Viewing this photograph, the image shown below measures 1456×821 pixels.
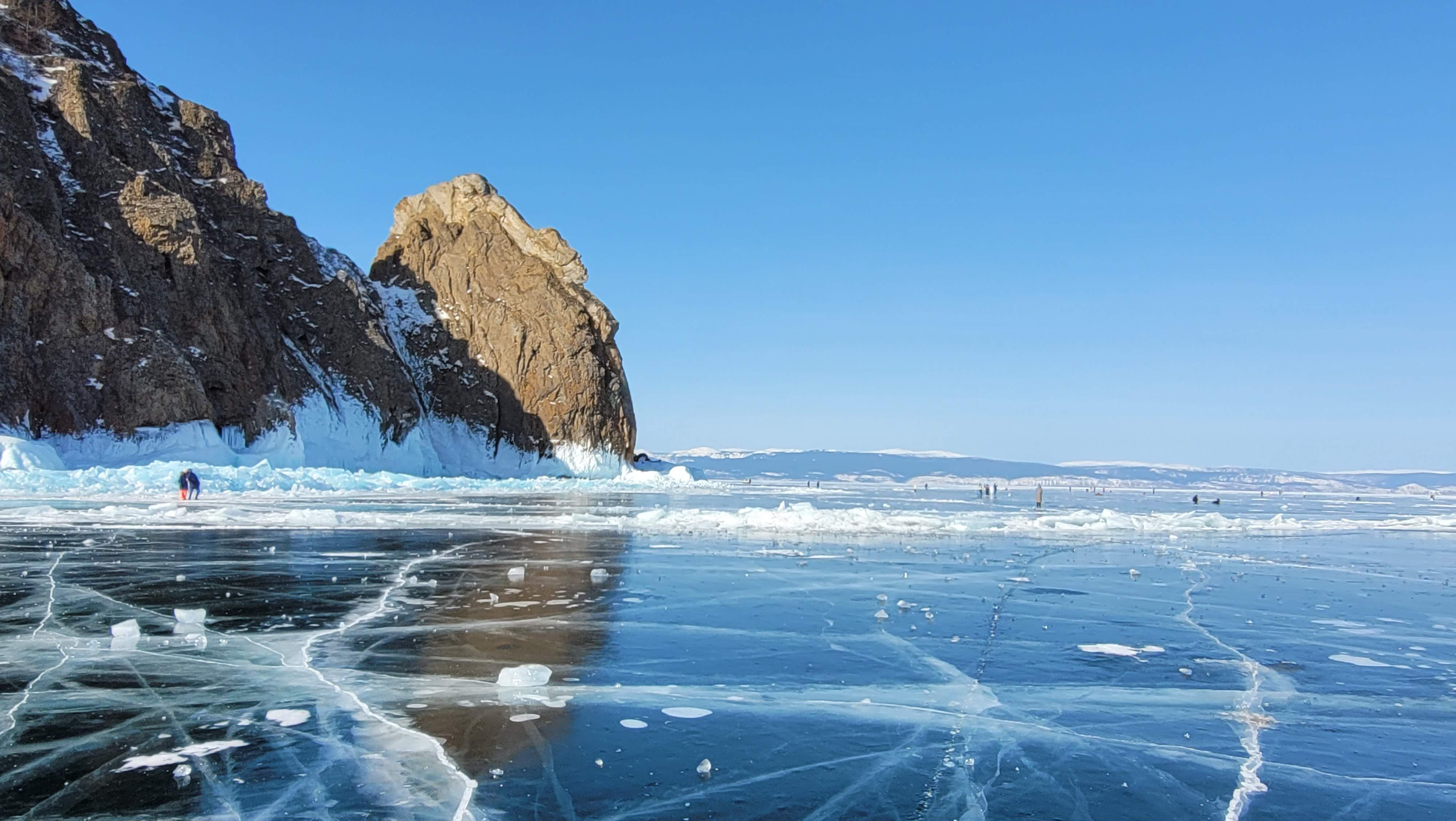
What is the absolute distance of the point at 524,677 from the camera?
5945 mm

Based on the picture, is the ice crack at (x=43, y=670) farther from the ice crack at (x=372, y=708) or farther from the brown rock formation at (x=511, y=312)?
the brown rock formation at (x=511, y=312)

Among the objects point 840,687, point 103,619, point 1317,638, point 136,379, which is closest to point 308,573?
point 103,619

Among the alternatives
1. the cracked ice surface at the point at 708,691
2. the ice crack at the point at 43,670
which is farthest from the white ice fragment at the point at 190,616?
the ice crack at the point at 43,670

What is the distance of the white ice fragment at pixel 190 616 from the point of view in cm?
771

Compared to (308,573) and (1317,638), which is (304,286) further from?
(1317,638)

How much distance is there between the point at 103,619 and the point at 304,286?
61537 mm

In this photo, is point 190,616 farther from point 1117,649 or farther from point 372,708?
point 1117,649

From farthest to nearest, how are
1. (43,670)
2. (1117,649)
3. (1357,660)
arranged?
(1117,649) → (1357,660) → (43,670)

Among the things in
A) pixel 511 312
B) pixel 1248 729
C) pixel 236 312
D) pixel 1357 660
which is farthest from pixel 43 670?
pixel 511 312

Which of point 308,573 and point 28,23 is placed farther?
point 28,23

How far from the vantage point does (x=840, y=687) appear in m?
6.07

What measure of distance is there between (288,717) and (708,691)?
8.04 ft

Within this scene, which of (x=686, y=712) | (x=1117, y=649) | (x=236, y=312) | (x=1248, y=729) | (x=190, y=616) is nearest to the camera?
(x=1248, y=729)

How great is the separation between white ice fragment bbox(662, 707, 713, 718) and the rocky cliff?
42116 mm
